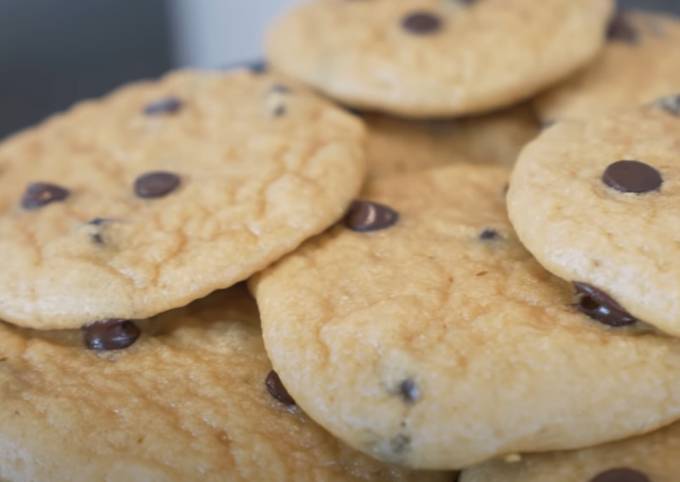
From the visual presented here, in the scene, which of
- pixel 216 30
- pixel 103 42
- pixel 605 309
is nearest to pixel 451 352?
pixel 605 309

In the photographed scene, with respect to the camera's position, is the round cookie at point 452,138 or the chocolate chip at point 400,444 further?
the round cookie at point 452,138

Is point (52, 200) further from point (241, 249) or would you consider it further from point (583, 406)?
point (583, 406)

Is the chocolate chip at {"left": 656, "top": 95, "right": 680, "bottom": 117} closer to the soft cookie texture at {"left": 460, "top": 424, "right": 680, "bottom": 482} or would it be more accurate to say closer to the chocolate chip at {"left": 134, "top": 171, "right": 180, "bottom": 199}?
the soft cookie texture at {"left": 460, "top": 424, "right": 680, "bottom": 482}

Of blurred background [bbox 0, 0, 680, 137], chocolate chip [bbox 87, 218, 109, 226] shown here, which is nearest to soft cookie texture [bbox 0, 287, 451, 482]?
chocolate chip [bbox 87, 218, 109, 226]

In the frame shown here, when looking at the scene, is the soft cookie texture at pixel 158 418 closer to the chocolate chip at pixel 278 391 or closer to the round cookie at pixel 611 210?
the chocolate chip at pixel 278 391

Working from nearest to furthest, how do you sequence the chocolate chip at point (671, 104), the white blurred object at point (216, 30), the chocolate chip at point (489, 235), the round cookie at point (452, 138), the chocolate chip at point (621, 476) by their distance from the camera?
the chocolate chip at point (621, 476), the chocolate chip at point (489, 235), the chocolate chip at point (671, 104), the round cookie at point (452, 138), the white blurred object at point (216, 30)

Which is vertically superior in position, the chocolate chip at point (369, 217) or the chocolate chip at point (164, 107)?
the chocolate chip at point (164, 107)

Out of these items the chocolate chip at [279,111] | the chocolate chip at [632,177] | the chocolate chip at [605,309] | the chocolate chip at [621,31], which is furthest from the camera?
the chocolate chip at [621,31]

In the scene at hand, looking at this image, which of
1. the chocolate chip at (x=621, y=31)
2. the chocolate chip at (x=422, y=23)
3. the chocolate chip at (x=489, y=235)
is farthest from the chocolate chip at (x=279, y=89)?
the chocolate chip at (x=621, y=31)

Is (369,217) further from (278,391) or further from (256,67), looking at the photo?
(256,67)
